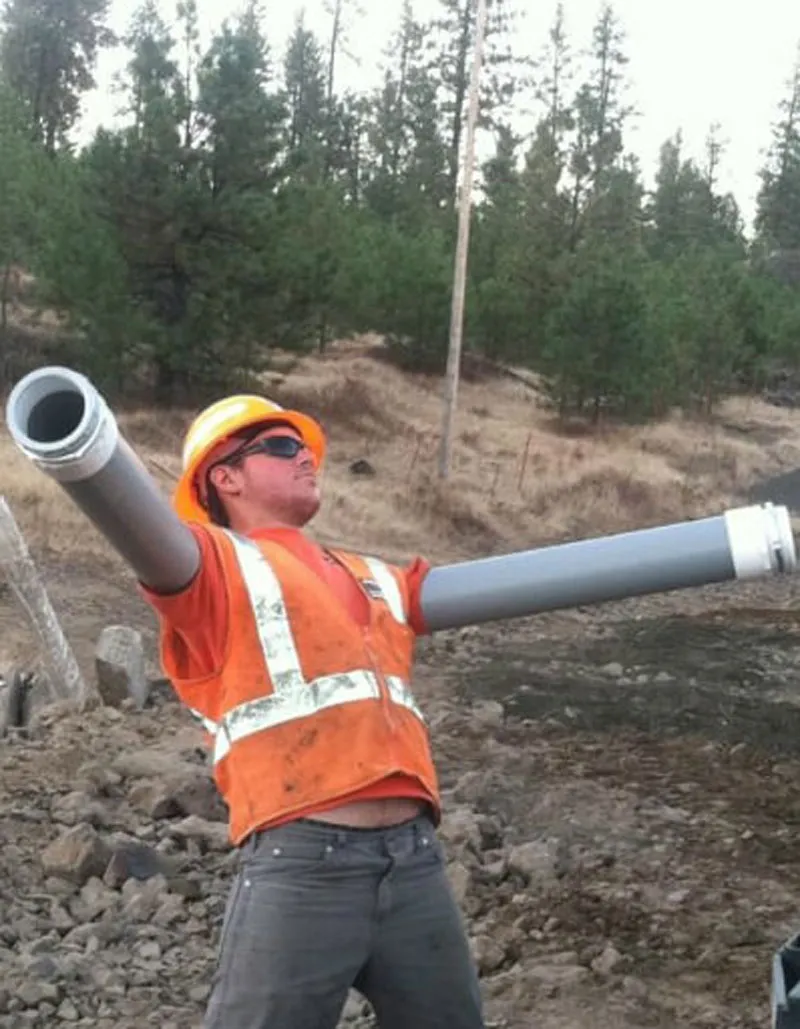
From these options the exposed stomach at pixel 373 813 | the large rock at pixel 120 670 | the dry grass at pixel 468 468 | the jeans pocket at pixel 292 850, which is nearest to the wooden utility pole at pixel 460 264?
the dry grass at pixel 468 468

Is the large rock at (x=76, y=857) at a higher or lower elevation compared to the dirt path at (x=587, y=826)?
higher

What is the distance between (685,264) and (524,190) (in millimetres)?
4305

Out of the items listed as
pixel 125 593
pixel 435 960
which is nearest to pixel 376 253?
pixel 125 593

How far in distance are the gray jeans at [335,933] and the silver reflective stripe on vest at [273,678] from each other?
18 cm

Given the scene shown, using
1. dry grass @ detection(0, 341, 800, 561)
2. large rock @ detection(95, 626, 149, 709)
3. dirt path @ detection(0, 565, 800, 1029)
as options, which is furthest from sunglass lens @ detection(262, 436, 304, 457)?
dry grass @ detection(0, 341, 800, 561)

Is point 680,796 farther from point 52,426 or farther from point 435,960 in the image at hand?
point 52,426

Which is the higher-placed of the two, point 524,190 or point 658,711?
point 524,190

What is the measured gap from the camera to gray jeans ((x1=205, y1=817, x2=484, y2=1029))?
239 cm

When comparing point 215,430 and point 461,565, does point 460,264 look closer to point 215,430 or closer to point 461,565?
point 461,565

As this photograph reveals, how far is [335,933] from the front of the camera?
2.41m

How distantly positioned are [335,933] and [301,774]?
0.89 feet

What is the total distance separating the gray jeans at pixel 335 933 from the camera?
7.83 feet

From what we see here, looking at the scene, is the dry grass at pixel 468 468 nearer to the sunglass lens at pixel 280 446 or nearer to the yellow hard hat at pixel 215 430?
the yellow hard hat at pixel 215 430

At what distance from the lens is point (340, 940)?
2.41m
